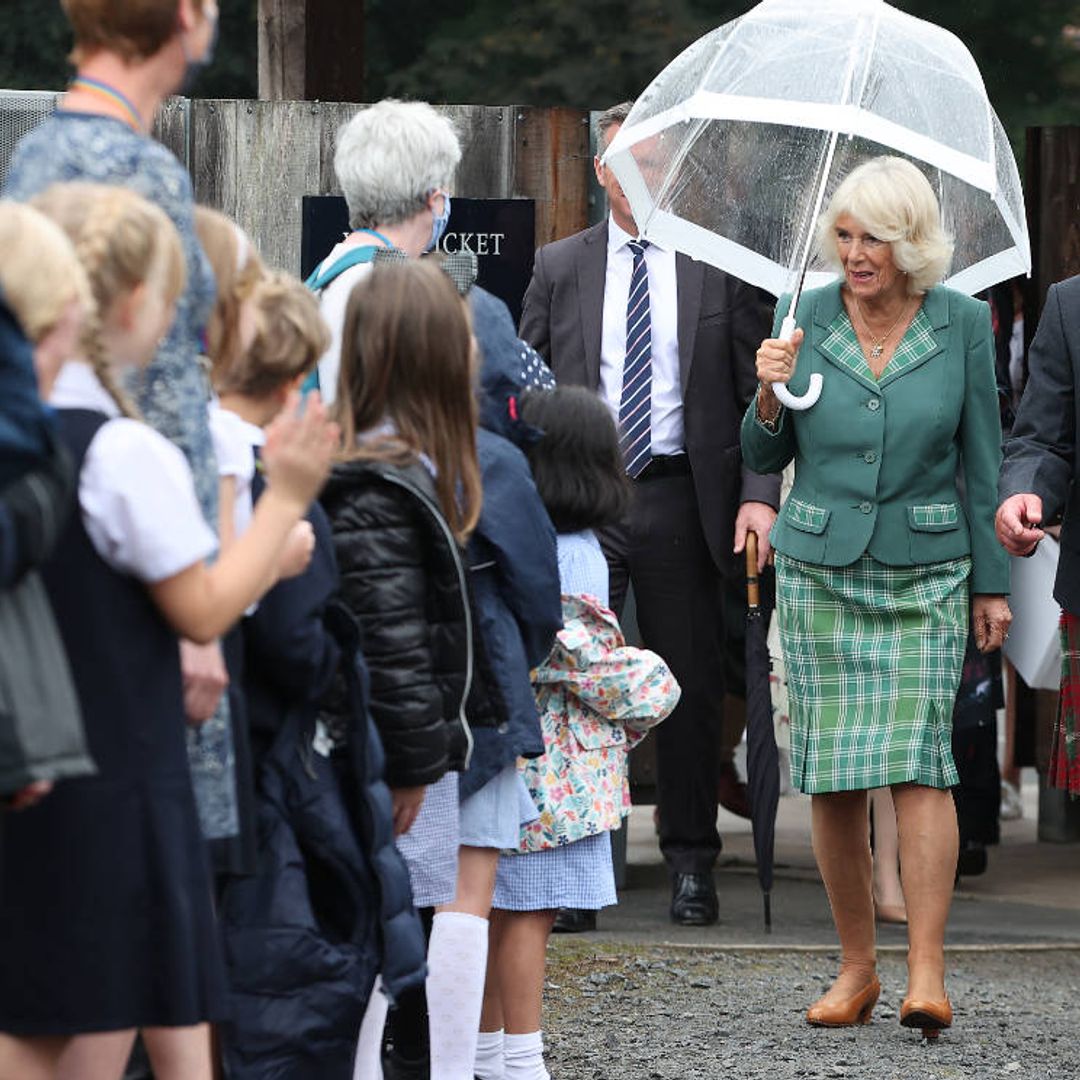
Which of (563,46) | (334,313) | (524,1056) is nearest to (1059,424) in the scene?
(334,313)

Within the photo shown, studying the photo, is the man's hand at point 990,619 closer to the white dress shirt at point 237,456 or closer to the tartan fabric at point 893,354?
the tartan fabric at point 893,354

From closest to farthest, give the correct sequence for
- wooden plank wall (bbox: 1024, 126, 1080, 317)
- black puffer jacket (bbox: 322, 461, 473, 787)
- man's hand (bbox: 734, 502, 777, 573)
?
1. black puffer jacket (bbox: 322, 461, 473, 787)
2. man's hand (bbox: 734, 502, 777, 573)
3. wooden plank wall (bbox: 1024, 126, 1080, 317)

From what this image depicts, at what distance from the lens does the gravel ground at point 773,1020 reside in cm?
586

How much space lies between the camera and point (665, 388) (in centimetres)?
748

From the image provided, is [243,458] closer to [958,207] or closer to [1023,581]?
[958,207]

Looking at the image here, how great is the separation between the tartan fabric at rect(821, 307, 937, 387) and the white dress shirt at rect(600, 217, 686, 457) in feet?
3.77

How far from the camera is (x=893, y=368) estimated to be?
6285 mm

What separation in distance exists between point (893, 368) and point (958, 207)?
1.56 ft

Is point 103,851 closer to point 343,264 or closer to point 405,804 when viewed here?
point 405,804

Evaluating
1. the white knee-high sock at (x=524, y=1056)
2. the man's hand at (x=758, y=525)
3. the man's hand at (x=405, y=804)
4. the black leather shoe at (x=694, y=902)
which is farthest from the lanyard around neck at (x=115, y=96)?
the black leather shoe at (x=694, y=902)

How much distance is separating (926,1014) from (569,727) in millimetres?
1214

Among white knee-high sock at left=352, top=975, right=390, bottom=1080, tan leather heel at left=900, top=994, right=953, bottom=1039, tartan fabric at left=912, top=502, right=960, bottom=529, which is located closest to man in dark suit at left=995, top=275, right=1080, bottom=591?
tartan fabric at left=912, top=502, right=960, bottom=529

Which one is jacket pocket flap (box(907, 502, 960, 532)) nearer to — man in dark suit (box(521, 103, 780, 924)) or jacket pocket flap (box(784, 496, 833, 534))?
jacket pocket flap (box(784, 496, 833, 534))

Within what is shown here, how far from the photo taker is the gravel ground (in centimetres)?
586
